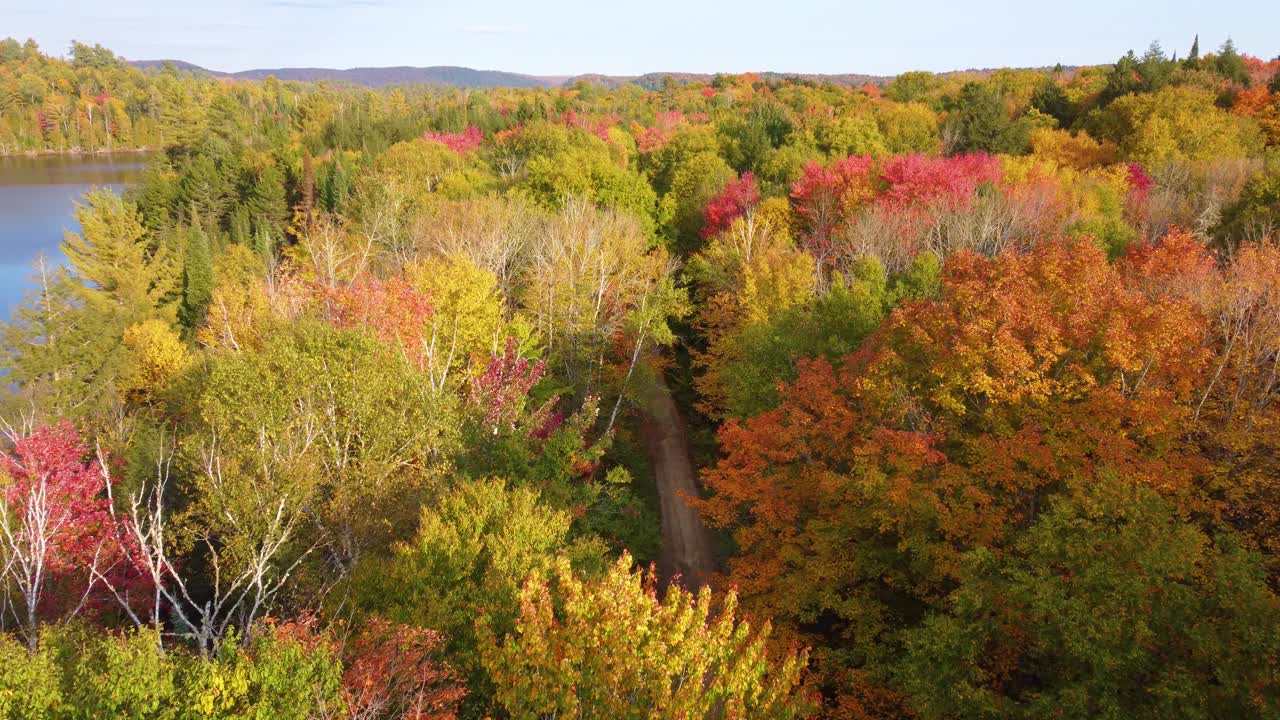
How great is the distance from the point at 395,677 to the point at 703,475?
41.9 ft

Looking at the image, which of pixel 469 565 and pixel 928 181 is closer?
pixel 469 565

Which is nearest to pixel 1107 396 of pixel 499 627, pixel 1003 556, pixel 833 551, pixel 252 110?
pixel 1003 556

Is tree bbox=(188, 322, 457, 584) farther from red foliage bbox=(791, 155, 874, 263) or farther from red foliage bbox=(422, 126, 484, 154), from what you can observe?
red foliage bbox=(422, 126, 484, 154)

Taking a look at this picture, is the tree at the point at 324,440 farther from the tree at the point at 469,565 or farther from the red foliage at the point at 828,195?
the red foliage at the point at 828,195

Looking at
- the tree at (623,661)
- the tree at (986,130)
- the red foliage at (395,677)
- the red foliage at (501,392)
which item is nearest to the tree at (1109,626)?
the tree at (623,661)

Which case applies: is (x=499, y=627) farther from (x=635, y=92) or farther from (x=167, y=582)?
(x=635, y=92)

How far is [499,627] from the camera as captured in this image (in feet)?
38.3

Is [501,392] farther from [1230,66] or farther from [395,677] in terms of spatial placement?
[1230,66]

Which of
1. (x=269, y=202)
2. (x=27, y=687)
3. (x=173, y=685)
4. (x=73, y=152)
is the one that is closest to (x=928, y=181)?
(x=173, y=685)

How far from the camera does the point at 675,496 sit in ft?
85.7

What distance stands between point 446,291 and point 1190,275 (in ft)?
71.8

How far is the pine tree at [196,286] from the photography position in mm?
40781

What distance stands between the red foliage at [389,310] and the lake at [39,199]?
22.8 m

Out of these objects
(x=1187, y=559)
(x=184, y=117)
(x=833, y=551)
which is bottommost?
(x=833, y=551)
